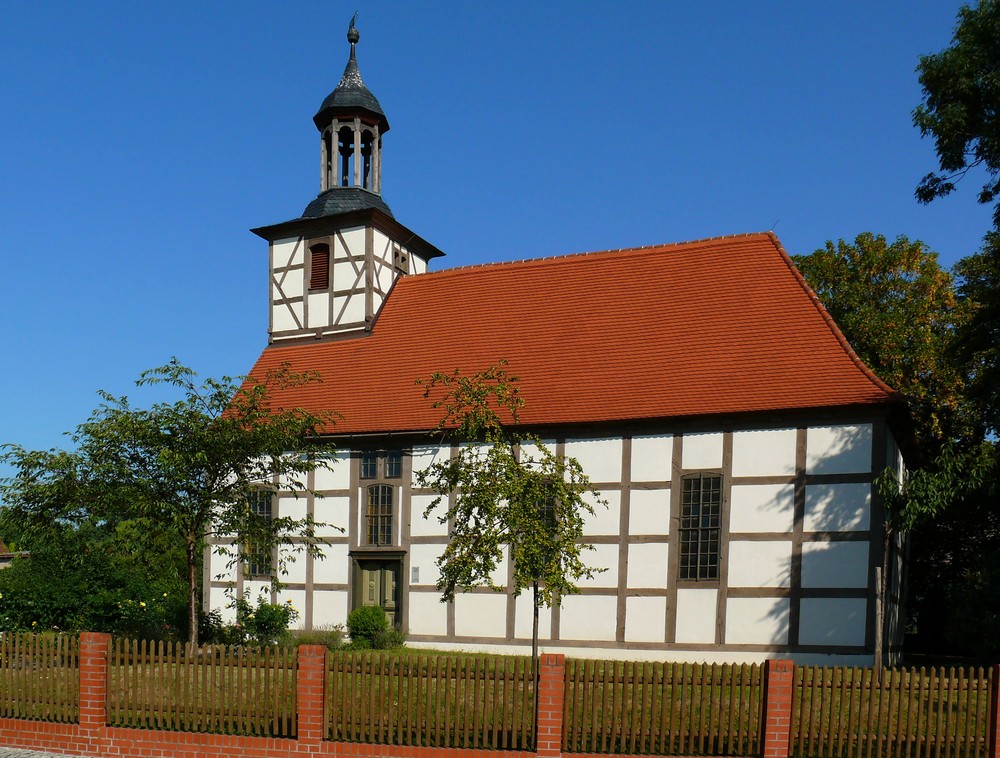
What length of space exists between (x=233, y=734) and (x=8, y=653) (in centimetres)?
326

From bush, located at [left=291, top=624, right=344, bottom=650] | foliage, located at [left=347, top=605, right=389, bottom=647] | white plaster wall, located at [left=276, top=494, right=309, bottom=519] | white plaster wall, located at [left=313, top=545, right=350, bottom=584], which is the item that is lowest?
bush, located at [left=291, top=624, right=344, bottom=650]

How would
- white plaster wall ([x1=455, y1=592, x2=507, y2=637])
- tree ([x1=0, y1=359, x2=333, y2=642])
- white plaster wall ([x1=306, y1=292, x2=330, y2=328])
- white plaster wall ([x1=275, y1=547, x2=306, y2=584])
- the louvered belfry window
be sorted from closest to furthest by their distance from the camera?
tree ([x1=0, y1=359, x2=333, y2=642]) → white plaster wall ([x1=455, y1=592, x2=507, y2=637]) → white plaster wall ([x1=275, y1=547, x2=306, y2=584]) → white plaster wall ([x1=306, y1=292, x2=330, y2=328]) → the louvered belfry window

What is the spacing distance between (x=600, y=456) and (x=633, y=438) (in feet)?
2.57

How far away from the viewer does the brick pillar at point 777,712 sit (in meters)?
10.9

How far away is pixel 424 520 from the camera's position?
2225 centimetres

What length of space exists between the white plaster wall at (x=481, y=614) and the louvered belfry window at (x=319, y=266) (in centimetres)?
985

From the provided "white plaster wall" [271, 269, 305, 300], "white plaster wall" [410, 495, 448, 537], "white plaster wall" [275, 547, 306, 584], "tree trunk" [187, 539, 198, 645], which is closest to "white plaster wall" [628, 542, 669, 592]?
"white plaster wall" [410, 495, 448, 537]

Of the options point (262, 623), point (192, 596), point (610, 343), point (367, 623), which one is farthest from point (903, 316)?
point (192, 596)

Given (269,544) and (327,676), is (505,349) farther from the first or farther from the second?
(327,676)

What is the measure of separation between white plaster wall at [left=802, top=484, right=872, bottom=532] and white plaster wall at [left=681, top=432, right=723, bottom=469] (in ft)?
5.96

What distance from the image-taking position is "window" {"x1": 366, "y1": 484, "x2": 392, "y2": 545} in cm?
2269

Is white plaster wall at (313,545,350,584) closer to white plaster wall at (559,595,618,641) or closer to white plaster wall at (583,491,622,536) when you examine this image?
white plaster wall at (559,595,618,641)

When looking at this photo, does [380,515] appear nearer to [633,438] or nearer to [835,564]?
[633,438]

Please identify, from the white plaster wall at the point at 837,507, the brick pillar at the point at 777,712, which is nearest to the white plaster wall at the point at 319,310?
the white plaster wall at the point at 837,507
